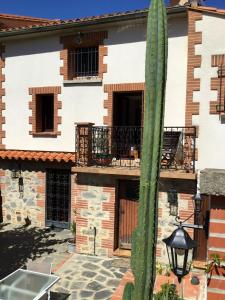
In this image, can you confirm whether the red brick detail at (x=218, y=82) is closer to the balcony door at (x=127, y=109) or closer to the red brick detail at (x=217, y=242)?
the balcony door at (x=127, y=109)

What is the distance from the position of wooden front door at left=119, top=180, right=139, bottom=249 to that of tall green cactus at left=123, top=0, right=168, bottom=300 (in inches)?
304

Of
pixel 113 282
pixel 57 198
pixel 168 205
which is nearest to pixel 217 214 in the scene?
pixel 113 282

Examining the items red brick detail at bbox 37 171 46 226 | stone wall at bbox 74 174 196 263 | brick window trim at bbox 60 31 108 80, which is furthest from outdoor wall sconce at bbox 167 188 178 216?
red brick detail at bbox 37 171 46 226

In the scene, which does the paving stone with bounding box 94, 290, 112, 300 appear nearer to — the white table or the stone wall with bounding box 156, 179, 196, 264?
the white table

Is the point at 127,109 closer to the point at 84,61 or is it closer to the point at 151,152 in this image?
the point at 84,61

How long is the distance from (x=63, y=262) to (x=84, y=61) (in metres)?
7.27

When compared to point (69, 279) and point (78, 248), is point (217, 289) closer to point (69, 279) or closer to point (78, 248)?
point (69, 279)

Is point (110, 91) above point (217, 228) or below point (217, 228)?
above

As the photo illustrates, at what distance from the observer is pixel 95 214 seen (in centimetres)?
1009

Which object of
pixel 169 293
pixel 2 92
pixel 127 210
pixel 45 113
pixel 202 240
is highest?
pixel 2 92

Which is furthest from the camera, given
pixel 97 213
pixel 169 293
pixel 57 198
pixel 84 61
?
pixel 57 198

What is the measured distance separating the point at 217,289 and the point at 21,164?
→ 11.1 metres

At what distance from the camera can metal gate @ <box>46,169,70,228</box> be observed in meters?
12.8

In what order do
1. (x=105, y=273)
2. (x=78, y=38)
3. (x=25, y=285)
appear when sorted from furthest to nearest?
1. (x=78, y=38)
2. (x=105, y=273)
3. (x=25, y=285)
